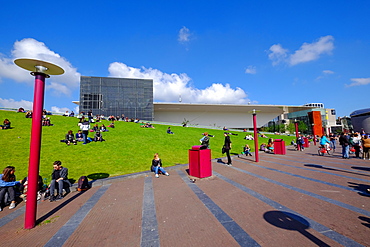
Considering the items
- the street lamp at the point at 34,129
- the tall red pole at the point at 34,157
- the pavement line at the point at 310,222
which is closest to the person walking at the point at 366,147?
the pavement line at the point at 310,222

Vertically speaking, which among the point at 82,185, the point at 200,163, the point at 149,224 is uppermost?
the point at 200,163

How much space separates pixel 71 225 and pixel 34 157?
1624mm

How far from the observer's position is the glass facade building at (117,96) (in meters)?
49.4

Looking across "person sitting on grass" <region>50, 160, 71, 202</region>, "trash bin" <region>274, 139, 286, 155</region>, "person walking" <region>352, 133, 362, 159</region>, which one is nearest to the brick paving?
"person sitting on grass" <region>50, 160, 71, 202</region>

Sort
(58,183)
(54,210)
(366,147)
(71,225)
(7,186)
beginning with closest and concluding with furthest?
(71,225)
(54,210)
(7,186)
(58,183)
(366,147)

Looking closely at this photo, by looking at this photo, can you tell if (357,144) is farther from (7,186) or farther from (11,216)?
(7,186)

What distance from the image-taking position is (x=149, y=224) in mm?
3443

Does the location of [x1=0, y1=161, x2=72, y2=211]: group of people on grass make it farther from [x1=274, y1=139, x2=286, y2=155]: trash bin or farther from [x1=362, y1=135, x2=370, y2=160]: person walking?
[x1=362, y1=135, x2=370, y2=160]: person walking

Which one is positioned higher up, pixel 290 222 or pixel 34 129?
pixel 34 129

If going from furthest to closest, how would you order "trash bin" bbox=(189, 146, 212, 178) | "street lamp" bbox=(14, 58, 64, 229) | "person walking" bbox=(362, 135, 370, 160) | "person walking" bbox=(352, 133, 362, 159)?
1. "person walking" bbox=(352, 133, 362, 159)
2. "person walking" bbox=(362, 135, 370, 160)
3. "trash bin" bbox=(189, 146, 212, 178)
4. "street lamp" bbox=(14, 58, 64, 229)

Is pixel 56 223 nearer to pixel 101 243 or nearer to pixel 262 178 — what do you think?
pixel 101 243

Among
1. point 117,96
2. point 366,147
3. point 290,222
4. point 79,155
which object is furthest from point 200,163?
point 117,96

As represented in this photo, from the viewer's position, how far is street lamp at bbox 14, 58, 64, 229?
11.3 ft

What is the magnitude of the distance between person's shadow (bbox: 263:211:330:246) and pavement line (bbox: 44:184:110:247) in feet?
12.8
